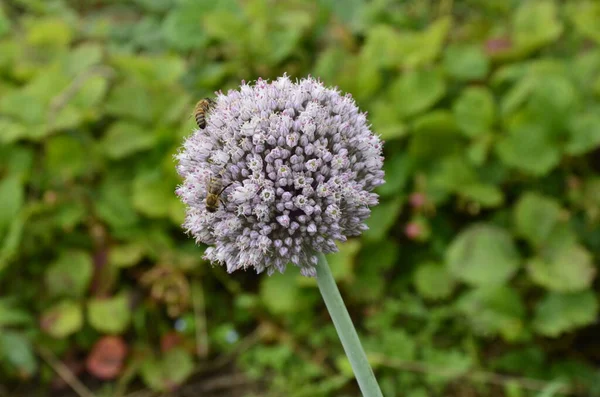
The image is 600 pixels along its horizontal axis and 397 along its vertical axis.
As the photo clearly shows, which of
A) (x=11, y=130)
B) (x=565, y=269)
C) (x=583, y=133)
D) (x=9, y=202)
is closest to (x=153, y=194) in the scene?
(x=9, y=202)

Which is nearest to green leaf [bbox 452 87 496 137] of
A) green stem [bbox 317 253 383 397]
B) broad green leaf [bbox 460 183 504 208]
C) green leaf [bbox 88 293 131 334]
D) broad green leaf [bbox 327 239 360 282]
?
broad green leaf [bbox 460 183 504 208]

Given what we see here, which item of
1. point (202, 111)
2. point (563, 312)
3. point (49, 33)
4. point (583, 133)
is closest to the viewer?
point (202, 111)

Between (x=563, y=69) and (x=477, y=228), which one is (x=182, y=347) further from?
(x=563, y=69)

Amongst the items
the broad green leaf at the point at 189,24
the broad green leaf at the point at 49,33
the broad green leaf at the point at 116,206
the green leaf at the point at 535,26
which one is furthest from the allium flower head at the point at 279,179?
the broad green leaf at the point at 49,33

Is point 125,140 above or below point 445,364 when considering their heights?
above

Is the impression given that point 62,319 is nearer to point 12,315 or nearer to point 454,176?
point 12,315

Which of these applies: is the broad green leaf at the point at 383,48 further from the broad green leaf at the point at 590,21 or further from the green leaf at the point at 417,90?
the broad green leaf at the point at 590,21

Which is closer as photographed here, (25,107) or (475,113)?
(475,113)
